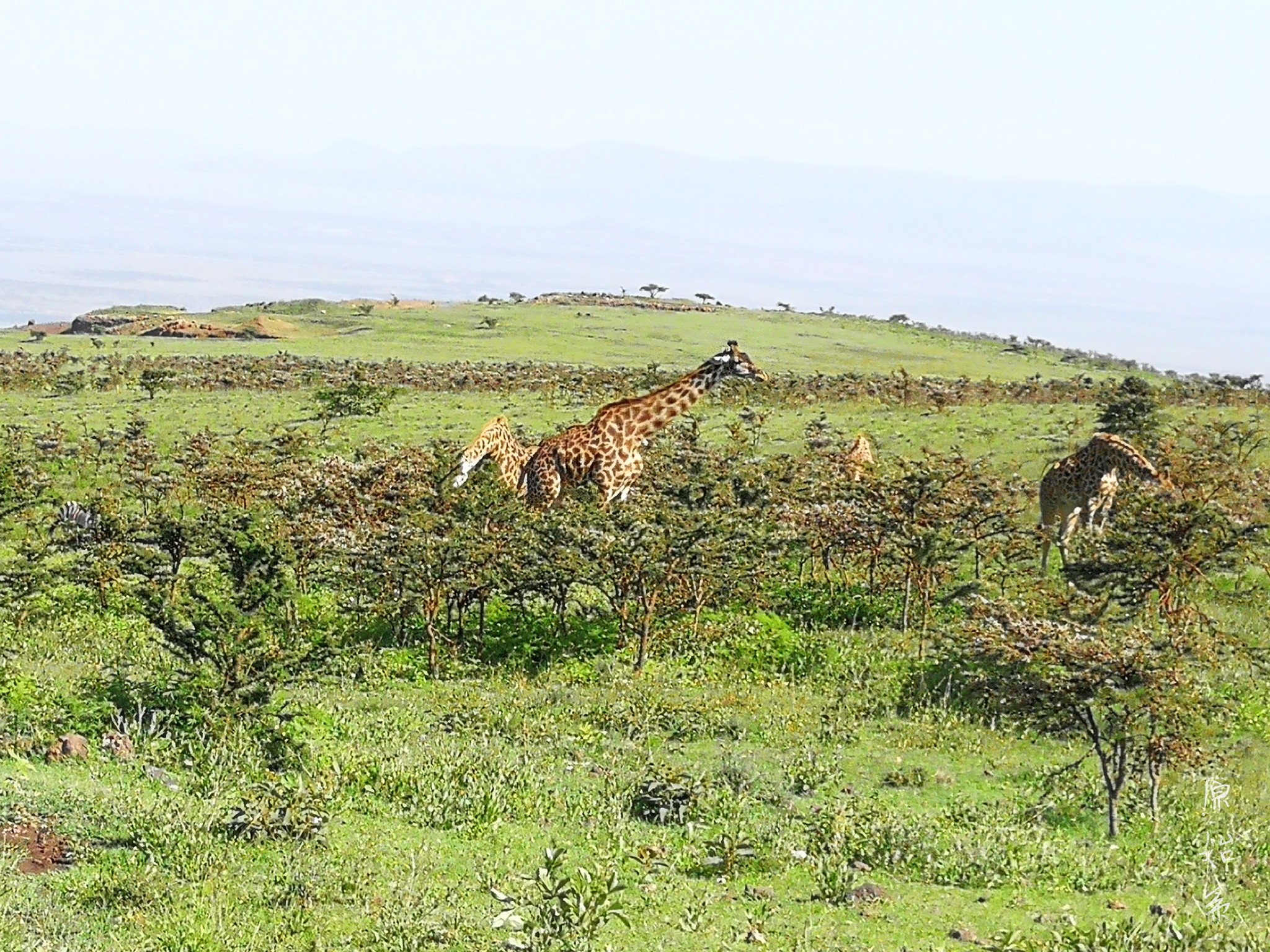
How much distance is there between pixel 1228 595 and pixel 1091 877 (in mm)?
9187

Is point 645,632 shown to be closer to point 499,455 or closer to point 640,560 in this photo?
point 640,560

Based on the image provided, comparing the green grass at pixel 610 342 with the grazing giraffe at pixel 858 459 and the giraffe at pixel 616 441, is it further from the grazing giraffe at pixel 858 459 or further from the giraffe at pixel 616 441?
the giraffe at pixel 616 441

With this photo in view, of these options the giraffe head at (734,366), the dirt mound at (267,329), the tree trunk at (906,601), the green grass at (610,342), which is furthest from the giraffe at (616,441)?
the dirt mound at (267,329)

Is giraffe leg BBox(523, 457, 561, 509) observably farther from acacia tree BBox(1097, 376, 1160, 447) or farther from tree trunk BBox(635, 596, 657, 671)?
acacia tree BBox(1097, 376, 1160, 447)

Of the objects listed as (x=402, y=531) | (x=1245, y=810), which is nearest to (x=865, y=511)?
(x=402, y=531)

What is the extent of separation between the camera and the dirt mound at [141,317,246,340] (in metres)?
77.7

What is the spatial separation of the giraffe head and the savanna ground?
1829 millimetres

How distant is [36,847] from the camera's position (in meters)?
8.42

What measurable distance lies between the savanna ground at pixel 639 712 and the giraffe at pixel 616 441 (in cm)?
115

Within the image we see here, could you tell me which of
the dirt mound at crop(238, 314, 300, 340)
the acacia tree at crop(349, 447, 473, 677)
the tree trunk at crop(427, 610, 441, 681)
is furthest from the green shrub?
the dirt mound at crop(238, 314, 300, 340)

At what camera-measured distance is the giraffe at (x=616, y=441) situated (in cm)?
1986

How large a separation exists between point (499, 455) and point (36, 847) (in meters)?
12.7

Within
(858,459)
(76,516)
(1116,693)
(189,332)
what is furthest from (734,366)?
(189,332)

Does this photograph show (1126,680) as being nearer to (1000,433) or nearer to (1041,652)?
(1041,652)
